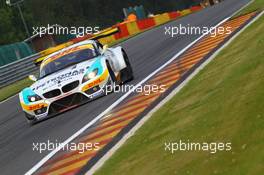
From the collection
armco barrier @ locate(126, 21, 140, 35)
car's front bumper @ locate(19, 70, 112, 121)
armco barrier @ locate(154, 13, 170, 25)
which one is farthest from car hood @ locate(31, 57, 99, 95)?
armco barrier @ locate(154, 13, 170, 25)

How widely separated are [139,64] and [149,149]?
36.8ft

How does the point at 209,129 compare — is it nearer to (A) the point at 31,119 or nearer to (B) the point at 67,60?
(A) the point at 31,119

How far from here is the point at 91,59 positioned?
1440 cm

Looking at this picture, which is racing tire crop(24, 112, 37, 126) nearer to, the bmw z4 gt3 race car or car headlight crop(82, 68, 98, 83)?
the bmw z4 gt3 race car

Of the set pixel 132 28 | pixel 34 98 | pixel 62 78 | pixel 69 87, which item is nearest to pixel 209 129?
pixel 69 87

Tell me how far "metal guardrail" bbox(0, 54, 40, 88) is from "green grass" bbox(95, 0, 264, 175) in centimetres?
1949

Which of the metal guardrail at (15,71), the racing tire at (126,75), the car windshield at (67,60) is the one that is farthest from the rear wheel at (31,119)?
the metal guardrail at (15,71)

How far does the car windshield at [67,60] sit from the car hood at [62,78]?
1.10 ft

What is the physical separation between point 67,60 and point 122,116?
393 centimetres

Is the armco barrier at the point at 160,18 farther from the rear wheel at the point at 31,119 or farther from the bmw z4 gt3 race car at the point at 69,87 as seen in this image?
the rear wheel at the point at 31,119

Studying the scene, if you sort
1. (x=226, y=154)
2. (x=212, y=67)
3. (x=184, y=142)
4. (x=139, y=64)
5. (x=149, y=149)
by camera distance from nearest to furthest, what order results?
(x=226, y=154), (x=184, y=142), (x=149, y=149), (x=212, y=67), (x=139, y=64)

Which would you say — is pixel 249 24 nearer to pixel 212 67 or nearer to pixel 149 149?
pixel 212 67

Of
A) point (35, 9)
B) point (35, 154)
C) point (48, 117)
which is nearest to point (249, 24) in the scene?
point (48, 117)

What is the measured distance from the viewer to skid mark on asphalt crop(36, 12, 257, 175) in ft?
29.5
